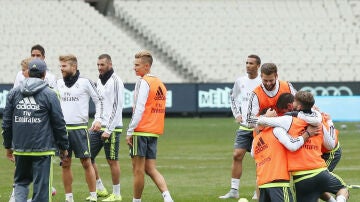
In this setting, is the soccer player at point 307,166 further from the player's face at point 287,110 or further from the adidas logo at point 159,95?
the adidas logo at point 159,95

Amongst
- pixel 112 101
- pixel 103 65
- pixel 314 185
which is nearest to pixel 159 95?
pixel 112 101

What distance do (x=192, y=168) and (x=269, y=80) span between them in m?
7.86

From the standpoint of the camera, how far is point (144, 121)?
13984mm

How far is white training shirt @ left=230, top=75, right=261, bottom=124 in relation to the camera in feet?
51.6

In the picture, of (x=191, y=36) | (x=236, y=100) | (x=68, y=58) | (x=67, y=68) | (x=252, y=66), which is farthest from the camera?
(x=191, y=36)

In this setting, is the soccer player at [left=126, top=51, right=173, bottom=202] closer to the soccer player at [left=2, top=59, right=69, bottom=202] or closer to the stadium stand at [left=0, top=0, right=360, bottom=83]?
the soccer player at [left=2, top=59, right=69, bottom=202]

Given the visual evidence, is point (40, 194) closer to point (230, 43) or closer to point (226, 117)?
point (226, 117)

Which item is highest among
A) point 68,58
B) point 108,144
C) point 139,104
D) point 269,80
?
point 68,58

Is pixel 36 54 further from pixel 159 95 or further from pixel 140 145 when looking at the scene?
pixel 140 145

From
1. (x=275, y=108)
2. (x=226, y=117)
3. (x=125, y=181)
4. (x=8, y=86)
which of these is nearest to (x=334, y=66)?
(x=226, y=117)

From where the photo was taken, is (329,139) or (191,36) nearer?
(329,139)

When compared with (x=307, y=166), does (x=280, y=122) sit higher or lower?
higher

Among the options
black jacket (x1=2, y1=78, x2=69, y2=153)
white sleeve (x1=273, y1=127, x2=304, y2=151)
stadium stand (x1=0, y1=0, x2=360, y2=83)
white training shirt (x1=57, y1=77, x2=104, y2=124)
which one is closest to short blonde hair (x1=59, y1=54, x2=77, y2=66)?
white training shirt (x1=57, y1=77, x2=104, y2=124)

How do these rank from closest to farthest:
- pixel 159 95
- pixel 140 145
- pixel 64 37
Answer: pixel 140 145 < pixel 159 95 < pixel 64 37
